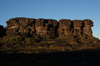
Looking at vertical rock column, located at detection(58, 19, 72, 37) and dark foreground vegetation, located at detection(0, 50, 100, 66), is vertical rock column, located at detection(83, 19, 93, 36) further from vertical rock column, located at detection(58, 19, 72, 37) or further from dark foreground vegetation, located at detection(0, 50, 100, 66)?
dark foreground vegetation, located at detection(0, 50, 100, 66)

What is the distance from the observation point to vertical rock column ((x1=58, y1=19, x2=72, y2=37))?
169ft

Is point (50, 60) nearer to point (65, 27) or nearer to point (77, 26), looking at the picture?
point (65, 27)

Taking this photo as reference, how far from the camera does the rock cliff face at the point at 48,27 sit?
160 ft

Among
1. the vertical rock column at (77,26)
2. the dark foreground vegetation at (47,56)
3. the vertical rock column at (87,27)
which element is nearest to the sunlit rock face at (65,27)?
the vertical rock column at (77,26)

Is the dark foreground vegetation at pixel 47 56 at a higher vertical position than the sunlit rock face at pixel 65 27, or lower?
lower

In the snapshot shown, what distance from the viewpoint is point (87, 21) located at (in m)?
54.5

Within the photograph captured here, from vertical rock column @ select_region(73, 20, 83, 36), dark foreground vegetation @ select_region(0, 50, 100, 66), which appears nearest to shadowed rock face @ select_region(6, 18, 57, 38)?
vertical rock column @ select_region(73, 20, 83, 36)

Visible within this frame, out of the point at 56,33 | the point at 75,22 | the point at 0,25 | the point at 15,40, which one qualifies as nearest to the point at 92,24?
the point at 75,22

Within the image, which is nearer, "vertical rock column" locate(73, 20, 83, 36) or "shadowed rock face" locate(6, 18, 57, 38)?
"shadowed rock face" locate(6, 18, 57, 38)

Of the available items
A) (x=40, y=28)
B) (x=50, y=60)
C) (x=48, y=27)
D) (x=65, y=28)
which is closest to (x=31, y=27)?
(x=40, y=28)

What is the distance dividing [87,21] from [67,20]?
26.0 feet

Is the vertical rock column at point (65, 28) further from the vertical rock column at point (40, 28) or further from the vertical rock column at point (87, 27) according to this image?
the vertical rock column at point (40, 28)

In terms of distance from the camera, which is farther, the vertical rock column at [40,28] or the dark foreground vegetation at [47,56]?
the vertical rock column at [40,28]

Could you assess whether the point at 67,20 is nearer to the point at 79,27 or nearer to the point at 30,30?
the point at 79,27
